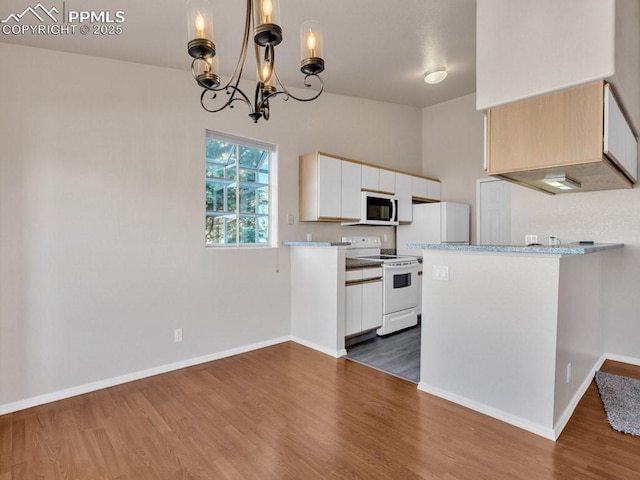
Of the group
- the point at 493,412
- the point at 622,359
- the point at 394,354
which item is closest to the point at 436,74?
the point at 394,354

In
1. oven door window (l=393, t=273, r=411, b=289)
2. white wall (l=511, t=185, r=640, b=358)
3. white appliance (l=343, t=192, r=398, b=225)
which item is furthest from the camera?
white appliance (l=343, t=192, r=398, b=225)

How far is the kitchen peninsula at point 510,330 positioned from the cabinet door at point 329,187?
152 centimetres

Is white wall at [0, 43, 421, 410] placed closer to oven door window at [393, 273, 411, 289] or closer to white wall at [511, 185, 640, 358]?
oven door window at [393, 273, 411, 289]

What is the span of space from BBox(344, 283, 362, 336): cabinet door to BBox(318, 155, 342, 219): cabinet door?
2.89 ft

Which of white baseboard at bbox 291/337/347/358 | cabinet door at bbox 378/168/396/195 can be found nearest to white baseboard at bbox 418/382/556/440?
white baseboard at bbox 291/337/347/358

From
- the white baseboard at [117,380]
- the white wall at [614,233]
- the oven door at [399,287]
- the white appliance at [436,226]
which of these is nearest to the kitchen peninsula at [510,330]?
the white wall at [614,233]

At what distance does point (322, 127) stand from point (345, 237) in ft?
4.72

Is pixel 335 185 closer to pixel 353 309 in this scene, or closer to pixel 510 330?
pixel 353 309

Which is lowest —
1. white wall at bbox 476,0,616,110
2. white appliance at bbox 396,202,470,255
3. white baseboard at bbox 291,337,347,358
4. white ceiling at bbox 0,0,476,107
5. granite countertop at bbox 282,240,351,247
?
white baseboard at bbox 291,337,347,358

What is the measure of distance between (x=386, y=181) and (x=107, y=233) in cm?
333

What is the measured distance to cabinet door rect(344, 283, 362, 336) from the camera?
3.64 meters

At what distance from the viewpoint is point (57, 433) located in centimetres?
217

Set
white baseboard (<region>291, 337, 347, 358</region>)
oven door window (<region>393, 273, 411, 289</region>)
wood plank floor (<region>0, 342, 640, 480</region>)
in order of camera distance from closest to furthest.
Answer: wood plank floor (<region>0, 342, 640, 480</region>) < white baseboard (<region>291, 337, 347, 358</region>) < oven door window (<region>393, 273, 411, 289</region>)

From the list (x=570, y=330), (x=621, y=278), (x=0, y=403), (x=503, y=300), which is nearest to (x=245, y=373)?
(x=0, y=403)
